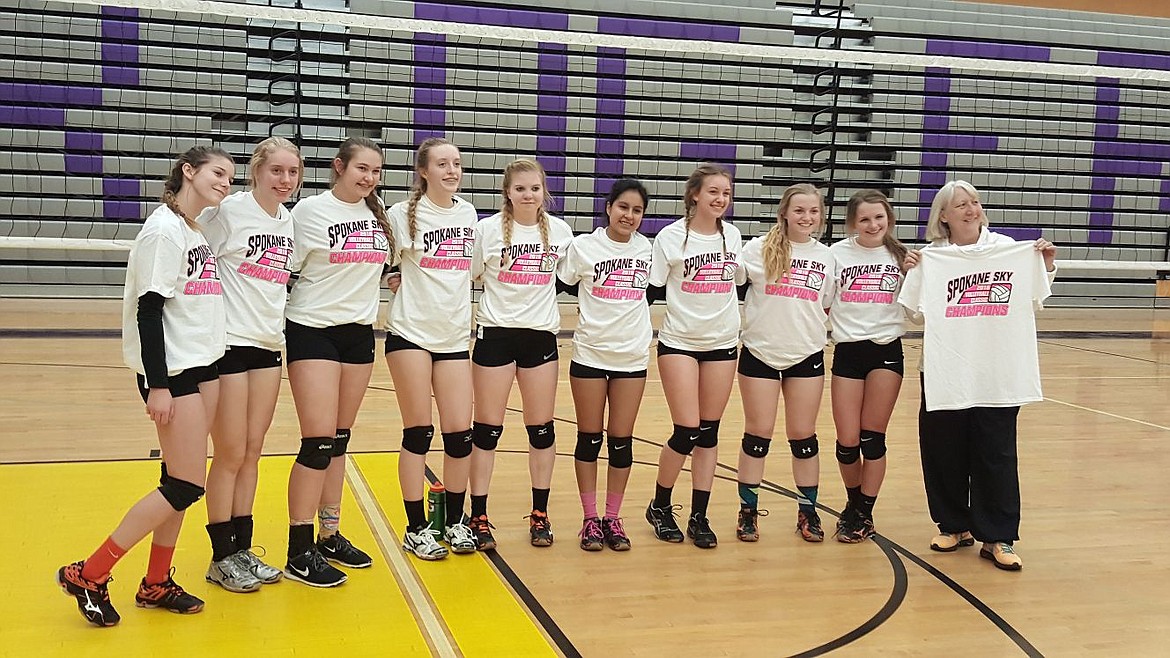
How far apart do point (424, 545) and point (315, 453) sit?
0.57 meters

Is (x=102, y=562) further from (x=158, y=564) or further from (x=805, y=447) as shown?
(x=805, y=447)

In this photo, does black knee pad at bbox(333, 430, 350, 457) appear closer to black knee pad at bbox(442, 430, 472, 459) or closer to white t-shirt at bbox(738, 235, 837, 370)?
black knee pad at bbox(442, 430, 472, 459)

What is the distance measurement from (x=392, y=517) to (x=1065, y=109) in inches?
466

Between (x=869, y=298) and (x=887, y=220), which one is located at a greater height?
(x=887, y=220)

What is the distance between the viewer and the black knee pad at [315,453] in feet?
11.1

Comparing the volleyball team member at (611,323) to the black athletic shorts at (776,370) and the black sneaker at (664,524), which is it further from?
the black athletic shorts at (776,370)

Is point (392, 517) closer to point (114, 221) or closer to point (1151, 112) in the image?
point (114, 221)

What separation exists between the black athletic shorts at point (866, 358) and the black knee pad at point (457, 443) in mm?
1540

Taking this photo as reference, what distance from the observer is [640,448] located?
5617mm

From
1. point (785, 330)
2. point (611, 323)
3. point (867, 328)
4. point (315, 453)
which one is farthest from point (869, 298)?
point (315, 453)

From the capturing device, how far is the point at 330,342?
341 centimetres

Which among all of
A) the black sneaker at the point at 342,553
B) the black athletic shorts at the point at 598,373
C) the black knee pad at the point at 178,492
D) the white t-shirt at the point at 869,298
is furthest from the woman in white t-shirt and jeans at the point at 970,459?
the black knee pad at the point at 178,492

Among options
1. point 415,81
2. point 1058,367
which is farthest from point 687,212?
point 415,81

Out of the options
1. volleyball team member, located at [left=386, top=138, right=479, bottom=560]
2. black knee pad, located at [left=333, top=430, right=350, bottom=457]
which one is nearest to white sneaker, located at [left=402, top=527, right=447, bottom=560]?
volleyball team member, located at [left=386, top=138, right=479, bottom=560]
